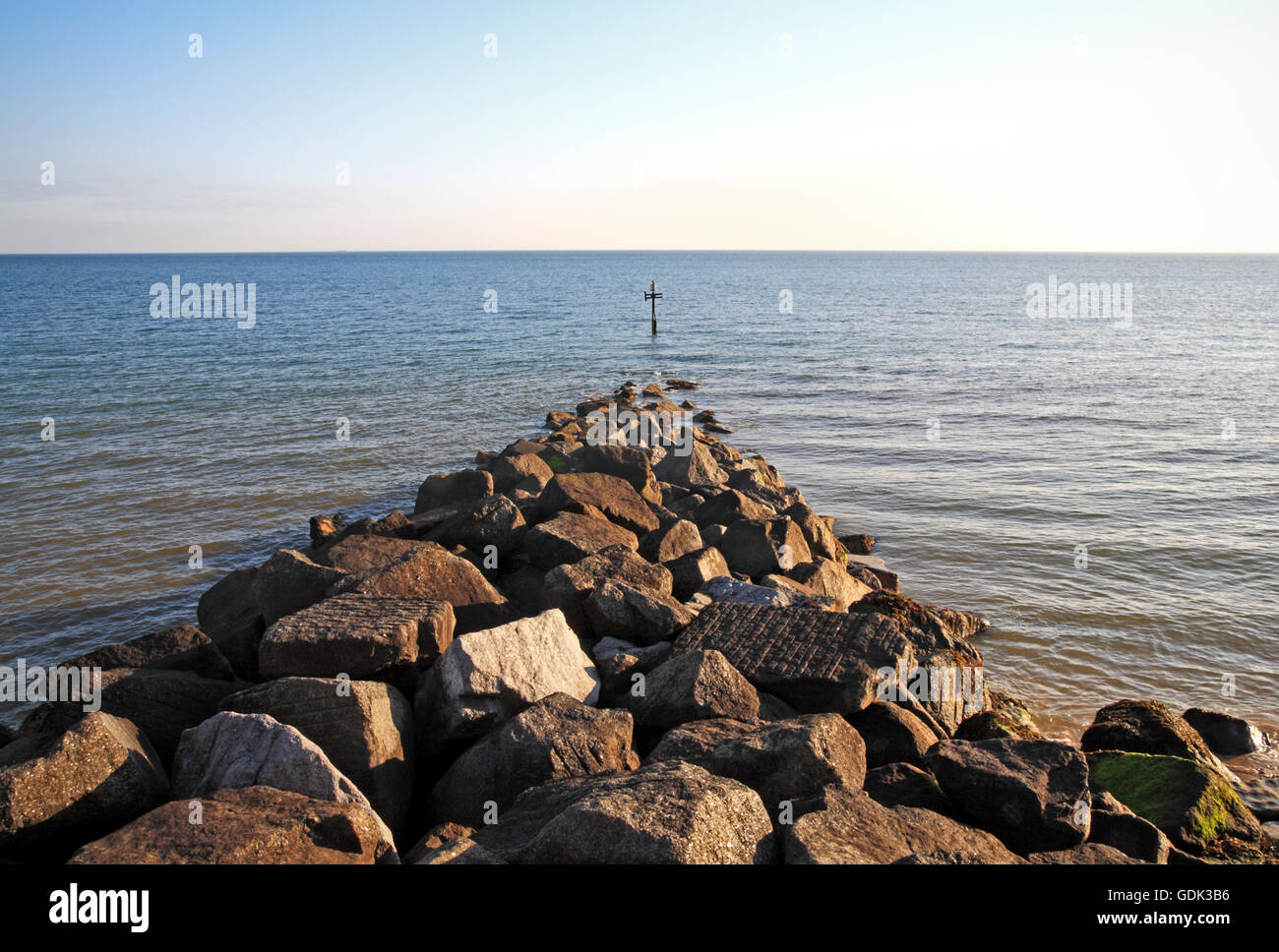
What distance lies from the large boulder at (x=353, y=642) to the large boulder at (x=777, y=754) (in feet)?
6.80

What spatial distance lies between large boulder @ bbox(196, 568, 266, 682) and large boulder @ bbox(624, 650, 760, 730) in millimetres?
3704

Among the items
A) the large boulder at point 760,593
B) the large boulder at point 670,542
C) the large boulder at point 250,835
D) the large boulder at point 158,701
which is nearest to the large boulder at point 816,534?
the large boulder at point 670,542

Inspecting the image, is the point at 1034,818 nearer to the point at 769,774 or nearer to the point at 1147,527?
the point at 769,774

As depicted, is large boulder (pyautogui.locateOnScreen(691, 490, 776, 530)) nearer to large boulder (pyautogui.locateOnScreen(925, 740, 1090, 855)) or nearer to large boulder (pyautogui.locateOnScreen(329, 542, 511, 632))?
large boulder (pyautogui.locateOnScreen(329, 542, 511, 632))

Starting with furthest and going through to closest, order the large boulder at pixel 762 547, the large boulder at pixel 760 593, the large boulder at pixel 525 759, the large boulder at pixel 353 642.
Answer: the large boulder at pixel 762 547 → the large boulder at pixel 760 593 → the large boulder at pixel 353 642 → the large boulder at pixel 525 759

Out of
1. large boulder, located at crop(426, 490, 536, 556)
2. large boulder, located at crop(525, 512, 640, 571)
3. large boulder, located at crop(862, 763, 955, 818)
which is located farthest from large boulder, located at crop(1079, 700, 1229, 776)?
large boulder, located at crop(426, 490, 536, 556)

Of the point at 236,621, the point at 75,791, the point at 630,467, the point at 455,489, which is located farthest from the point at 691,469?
the point at 75,791

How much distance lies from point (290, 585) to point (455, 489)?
5085 millimetres

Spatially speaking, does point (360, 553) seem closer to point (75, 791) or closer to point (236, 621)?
point (236, 621)

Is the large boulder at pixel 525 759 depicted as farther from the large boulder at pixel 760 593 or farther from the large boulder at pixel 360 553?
the large boulder at pixel 360 553

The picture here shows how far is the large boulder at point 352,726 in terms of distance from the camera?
532 centimetres

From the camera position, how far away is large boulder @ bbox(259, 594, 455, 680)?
6.09 meters
